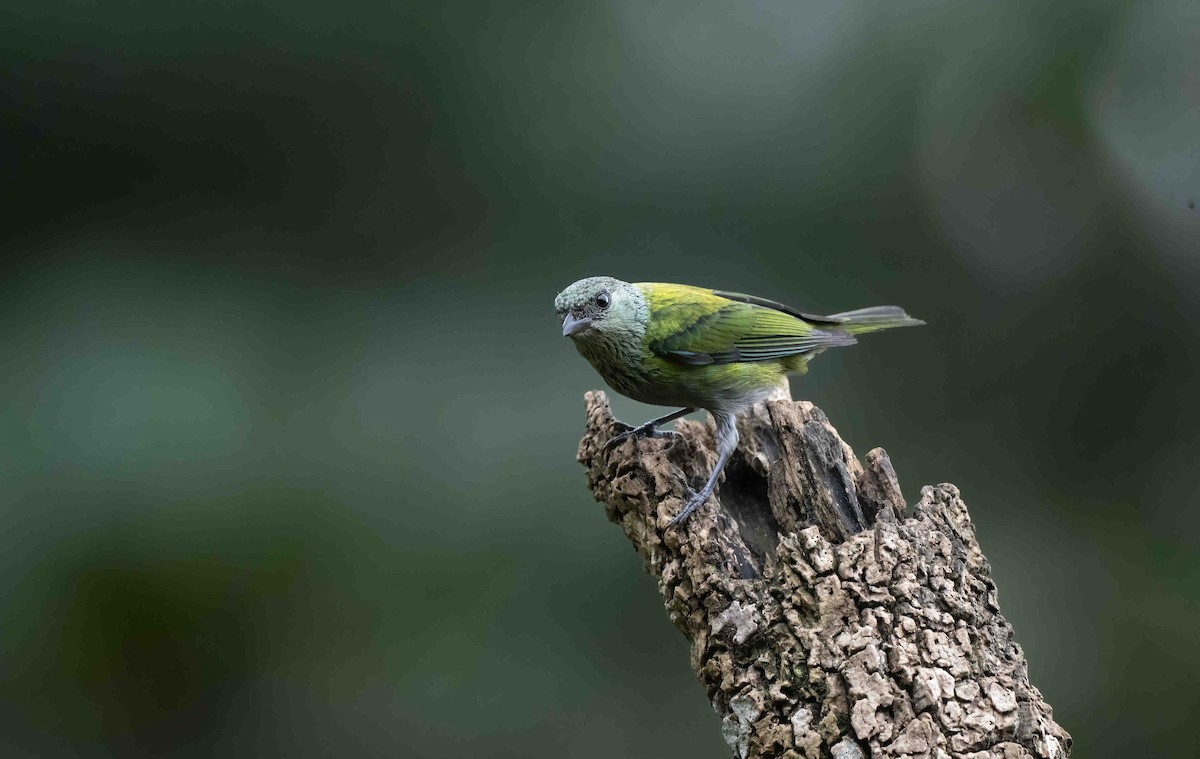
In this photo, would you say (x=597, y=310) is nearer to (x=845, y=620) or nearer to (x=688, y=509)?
(x=688, y=509)

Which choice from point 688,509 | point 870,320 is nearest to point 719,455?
point 688,509

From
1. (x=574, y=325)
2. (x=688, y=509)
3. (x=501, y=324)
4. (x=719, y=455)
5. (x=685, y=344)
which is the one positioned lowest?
(x=688, y=509)

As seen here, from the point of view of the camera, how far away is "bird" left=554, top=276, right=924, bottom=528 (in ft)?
10.9

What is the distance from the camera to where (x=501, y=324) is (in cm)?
468

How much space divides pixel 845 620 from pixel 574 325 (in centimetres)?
140

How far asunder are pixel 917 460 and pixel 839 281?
99 centimetres

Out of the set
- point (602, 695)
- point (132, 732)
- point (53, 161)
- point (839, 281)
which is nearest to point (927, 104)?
point (839, 281)

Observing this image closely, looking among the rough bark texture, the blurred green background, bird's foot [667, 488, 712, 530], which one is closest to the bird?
bird's foot [667, 488, 712, 530]

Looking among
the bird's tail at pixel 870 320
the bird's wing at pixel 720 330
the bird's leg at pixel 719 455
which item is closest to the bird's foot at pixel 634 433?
the bird's leg at pixel 719 455

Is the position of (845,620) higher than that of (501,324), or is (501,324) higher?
(501,324)

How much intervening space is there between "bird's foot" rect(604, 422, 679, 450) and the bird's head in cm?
37

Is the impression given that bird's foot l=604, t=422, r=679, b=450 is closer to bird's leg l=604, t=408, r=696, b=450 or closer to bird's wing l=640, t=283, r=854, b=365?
bird's leg l=604, t=408, r=696, b=450

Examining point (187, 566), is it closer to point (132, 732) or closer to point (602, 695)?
point (132, 732)

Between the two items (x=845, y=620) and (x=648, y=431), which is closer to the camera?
(x=845, y=620)
